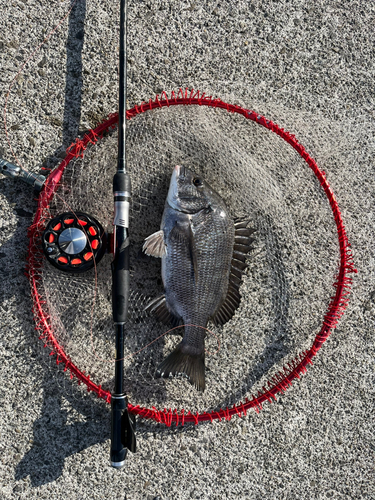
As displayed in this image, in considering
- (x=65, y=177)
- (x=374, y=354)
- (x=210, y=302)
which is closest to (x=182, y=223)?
(x=210, y=302)

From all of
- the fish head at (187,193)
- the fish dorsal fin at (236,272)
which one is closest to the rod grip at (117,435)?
the fish dorsal fin at (236,272)

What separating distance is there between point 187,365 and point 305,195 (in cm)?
110

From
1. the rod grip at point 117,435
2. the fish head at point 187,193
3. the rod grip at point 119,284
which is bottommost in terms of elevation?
the rod grip at point 117,435

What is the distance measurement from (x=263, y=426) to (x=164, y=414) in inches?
24.3

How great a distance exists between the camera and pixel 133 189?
1.97 meters

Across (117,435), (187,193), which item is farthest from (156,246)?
(117,435)

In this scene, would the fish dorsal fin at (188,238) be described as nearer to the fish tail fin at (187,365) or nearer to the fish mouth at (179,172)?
the fish mouth at (179,172)

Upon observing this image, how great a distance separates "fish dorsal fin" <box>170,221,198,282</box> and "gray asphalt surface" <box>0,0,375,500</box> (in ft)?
2.46

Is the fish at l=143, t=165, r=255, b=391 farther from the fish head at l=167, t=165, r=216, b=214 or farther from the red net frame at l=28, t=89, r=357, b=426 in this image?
the red net frame at l=28, t=89, r=357, b=426

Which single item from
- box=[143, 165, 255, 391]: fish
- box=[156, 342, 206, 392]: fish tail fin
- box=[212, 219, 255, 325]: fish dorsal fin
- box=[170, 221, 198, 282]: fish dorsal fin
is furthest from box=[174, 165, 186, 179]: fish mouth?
box=[156, 342, 206, 392]: fish tail fin

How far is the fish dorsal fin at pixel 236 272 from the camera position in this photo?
1.91 m

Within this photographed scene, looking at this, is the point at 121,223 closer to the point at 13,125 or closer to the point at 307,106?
the point at 13,125

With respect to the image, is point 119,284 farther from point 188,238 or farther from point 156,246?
point 188,238

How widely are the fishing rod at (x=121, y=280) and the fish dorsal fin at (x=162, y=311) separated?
6.8 inches
